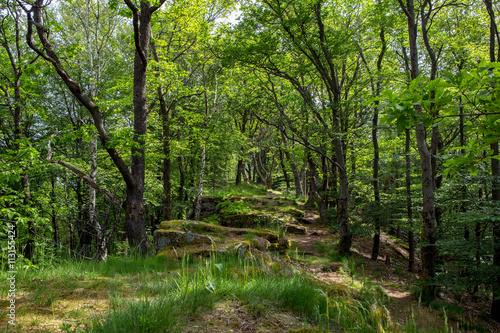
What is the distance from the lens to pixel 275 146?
10547 mm

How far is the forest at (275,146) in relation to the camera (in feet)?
8.39

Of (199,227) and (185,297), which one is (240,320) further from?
Result: (199,227)

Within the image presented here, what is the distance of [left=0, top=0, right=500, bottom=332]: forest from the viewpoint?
2.56m

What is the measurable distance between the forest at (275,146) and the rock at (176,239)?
0.12 metres

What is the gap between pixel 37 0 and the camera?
17.4 feet

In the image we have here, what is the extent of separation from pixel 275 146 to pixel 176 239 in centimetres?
567

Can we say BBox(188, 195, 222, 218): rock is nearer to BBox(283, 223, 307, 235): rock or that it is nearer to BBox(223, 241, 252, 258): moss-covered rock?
BBox(283, 223, 307, 235): rock

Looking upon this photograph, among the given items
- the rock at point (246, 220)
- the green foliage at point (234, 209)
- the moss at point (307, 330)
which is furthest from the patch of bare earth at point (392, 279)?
the green foliage at point (234, 209)

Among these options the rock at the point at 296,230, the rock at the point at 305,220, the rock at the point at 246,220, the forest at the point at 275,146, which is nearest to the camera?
the forest at the point at 275,146

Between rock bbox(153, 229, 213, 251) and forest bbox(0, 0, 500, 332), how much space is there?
0.12 metres

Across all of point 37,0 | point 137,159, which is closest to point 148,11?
point 37,0

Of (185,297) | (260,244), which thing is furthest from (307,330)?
(260,244)

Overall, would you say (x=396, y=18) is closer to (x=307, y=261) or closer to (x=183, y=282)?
(x=307, y=261)

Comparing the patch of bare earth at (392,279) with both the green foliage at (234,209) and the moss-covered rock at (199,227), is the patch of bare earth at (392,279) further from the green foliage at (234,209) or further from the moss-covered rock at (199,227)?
the green foliage at (234,209)
